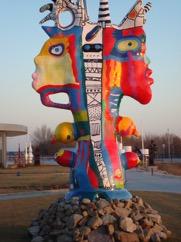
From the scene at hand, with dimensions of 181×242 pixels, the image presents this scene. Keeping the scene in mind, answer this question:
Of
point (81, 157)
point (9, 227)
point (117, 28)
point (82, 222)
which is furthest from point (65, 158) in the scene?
point (117, 28)

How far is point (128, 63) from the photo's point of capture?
384 inches

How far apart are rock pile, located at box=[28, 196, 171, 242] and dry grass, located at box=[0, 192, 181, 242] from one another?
20.4 inches

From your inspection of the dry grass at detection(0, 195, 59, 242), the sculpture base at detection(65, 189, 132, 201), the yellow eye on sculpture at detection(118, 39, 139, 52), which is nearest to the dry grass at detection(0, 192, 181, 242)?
the dry grass at detection(0, 195, 59, 242)

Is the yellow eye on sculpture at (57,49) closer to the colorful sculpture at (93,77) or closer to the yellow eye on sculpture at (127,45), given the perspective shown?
the colorful sculpture at (93,77)

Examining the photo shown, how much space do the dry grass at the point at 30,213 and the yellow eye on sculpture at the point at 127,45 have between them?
3.99 metres

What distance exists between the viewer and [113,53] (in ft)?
31.9

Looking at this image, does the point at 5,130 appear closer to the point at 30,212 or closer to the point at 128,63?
the point at 30,212

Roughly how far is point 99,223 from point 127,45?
391 centimetres

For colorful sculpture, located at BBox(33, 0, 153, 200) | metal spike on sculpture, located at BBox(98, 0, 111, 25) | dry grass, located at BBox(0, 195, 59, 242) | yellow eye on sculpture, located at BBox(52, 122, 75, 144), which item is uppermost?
metal spike on sculpture, located at BBox(98, 0, 111, 25)

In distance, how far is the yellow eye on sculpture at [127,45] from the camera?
978cm

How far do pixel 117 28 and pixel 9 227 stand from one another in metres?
5.08

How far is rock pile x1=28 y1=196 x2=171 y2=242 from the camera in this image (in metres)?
8.03

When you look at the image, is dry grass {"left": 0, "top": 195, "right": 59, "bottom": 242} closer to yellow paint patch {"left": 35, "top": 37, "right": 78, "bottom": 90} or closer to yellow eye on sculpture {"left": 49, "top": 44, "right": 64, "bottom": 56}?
yellow paint patch {"left": 35, "top": 37, "right": 78, "bottom": 90}

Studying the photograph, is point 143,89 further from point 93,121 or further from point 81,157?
point 81,157
